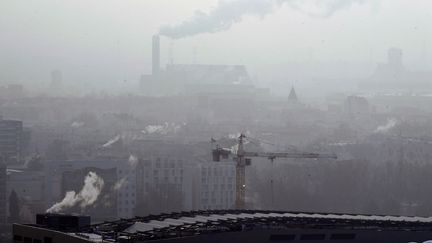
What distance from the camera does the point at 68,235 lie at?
51.0 ft

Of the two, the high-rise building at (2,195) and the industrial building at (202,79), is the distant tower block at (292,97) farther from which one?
the high-rise building at (2,195)

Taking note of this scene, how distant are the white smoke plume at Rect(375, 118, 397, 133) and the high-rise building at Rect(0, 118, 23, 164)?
1439cm

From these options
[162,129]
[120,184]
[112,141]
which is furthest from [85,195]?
[162,129]

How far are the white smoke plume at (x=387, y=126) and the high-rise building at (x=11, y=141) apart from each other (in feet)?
47.2

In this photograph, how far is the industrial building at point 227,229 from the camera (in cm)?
1552

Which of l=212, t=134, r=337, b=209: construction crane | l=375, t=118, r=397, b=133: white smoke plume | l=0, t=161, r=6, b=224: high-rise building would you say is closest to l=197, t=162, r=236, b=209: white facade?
l=212, t=134, r=337, b=209: construction crane

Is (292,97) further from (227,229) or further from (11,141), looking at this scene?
(227,229)

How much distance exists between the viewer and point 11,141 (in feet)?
115

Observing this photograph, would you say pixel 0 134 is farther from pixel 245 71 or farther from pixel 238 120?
pixel 245 71

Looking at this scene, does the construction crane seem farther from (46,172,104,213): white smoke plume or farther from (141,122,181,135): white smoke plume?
(141,122,181,135): white smoke plume

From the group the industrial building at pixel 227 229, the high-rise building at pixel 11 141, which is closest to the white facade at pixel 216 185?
the high-rise building at pixel 11 141

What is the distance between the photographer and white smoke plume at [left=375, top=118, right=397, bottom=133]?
46234 millimetres

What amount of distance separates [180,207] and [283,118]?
81.3ft

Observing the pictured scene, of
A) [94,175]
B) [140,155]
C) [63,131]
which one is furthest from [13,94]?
[94,175]
